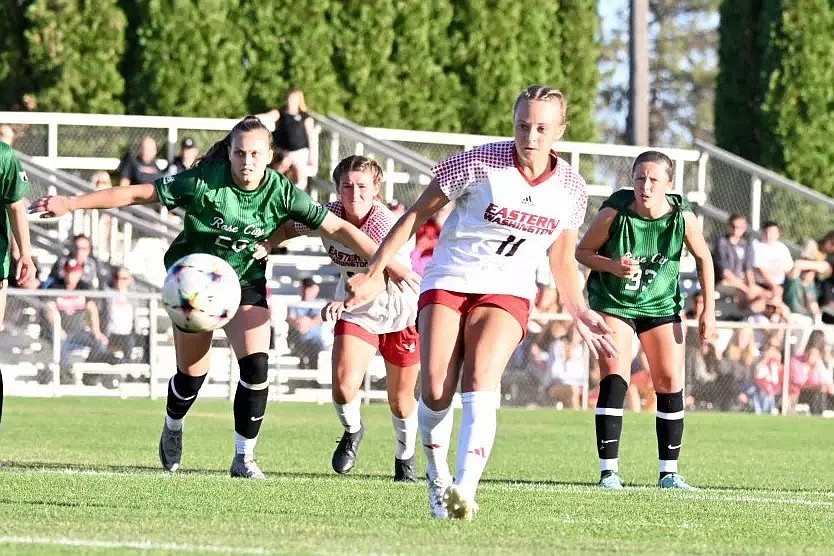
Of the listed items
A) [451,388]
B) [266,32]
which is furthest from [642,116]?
[451,388]

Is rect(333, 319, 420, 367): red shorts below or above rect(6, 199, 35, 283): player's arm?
below

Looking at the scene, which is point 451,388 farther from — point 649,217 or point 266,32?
point 266,32

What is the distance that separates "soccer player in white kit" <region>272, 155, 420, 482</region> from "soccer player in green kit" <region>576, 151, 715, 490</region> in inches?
47.1

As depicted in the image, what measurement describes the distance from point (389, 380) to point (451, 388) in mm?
3138

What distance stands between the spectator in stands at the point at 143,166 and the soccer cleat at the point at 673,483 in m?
11.5

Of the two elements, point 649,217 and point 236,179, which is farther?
point 649,217

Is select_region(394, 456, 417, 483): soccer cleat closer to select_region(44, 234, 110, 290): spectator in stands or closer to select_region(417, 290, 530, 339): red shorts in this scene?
select_region(417, 290, 530, 339): red shorts

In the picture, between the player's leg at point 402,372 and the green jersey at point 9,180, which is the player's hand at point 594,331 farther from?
the green jersey at point 9,180

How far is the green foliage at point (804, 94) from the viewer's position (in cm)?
3069

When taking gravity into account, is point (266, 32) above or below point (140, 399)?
above

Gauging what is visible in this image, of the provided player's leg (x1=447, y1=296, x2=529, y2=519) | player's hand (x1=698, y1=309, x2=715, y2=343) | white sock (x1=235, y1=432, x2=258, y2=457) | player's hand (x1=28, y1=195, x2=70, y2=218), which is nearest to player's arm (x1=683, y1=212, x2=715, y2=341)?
player's hand (x1=698, y1=309, x2=715, y2=343)

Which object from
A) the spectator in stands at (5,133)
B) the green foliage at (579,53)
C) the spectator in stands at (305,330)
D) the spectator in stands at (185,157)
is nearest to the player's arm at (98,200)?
the spectator in stands at (305,330)

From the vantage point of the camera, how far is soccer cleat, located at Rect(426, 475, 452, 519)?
8.24m

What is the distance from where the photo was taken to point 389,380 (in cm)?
1148
